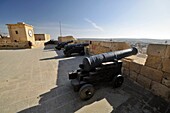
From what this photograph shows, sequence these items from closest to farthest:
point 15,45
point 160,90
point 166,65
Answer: point 166,65
point 160,90
point 15,45

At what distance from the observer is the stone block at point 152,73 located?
7.40 ft

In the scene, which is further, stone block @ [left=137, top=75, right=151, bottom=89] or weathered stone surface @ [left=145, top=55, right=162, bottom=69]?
stone block @ [left=137, top=75, right=151, bottom=89]

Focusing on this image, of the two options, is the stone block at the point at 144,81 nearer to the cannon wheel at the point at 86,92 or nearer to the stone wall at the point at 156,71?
the stone wall at the point at 156,71

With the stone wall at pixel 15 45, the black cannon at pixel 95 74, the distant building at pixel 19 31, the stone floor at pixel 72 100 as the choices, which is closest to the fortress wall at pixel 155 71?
the stone floor at pixel 72 100

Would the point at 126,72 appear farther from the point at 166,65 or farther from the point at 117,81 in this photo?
the point at 166,65

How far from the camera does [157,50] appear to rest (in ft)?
7.40

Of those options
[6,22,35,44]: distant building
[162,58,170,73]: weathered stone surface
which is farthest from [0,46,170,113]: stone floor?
[6,22,35,44]: distant building

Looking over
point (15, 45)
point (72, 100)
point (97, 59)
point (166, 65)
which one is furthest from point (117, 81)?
point (15, 45)

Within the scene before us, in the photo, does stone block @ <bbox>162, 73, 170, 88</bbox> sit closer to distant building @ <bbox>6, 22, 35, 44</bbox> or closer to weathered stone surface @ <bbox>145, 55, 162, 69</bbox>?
weathered stone surface @ <bbox>145, 55, 162, 69</bbox>

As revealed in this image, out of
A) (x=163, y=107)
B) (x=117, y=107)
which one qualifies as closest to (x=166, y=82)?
(x=163, y=107)

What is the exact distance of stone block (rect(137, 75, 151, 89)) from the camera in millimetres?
2508

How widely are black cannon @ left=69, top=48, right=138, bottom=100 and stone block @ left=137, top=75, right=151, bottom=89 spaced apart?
0.62 m

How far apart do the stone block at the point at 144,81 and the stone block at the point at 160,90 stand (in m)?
0.10

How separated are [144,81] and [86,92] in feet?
5.60
